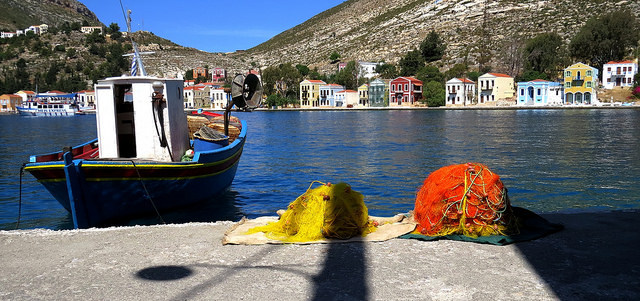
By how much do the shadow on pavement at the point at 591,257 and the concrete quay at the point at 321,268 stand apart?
0.03 ft

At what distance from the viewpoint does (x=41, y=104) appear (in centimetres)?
11688

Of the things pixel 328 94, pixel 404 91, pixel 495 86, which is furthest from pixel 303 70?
pixel 495 86

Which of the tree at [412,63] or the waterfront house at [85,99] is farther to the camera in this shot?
the waterfront house at [85,99]

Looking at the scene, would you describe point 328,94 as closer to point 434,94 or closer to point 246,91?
point 434,94

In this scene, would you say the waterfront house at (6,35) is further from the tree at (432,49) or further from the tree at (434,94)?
the tree at (434,94)

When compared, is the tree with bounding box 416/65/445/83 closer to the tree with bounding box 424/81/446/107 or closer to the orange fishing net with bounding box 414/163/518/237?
the tree with bounding box 424/81/446/107

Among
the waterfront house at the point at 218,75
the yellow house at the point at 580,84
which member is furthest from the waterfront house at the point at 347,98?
the waterfront house at the point at 218,75

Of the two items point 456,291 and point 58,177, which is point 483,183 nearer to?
point 456,291

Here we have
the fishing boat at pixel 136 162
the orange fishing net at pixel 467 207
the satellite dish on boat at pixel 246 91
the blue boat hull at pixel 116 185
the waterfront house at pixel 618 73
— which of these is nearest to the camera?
the orange fishing net at pixel 467 207

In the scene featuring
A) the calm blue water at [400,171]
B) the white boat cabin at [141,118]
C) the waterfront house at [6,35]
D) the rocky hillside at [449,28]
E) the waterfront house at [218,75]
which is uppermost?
the waterfront house at [6,35]

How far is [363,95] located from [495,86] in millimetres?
28939

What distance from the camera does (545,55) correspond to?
98.6 meters

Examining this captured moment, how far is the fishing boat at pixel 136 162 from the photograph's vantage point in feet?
32.0

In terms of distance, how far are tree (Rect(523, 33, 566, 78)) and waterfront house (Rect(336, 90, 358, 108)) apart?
3554 cm
